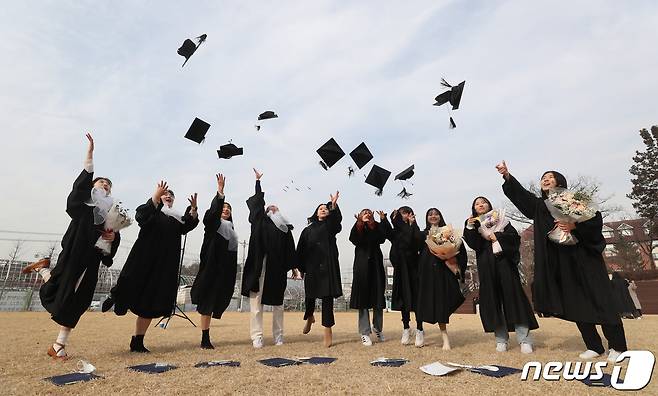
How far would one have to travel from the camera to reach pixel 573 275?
4.82 meters

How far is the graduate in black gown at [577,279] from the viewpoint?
449cm

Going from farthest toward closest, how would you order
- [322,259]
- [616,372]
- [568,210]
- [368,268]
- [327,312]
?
[368,268], [322,259], [327,312], [568,210], [616,372]

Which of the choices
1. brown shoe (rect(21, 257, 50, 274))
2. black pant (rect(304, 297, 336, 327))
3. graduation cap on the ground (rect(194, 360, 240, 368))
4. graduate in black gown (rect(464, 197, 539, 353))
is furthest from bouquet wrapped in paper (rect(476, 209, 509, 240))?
brown shoe (rect(21, 257, 50, 274))

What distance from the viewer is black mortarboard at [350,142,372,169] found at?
7859 mm

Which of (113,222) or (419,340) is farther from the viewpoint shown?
(419,340)

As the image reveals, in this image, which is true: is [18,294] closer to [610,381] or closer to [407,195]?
[407,195]

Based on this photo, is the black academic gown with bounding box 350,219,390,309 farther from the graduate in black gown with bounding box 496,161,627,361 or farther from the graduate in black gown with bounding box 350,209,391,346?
the graduate in black gown with bounding box 496,161,627,361

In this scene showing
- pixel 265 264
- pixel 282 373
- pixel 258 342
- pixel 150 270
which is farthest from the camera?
pixel 265 264

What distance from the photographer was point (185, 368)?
3992 mm

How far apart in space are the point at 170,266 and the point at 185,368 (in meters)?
2.11

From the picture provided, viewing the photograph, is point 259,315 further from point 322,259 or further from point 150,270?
point 150,270

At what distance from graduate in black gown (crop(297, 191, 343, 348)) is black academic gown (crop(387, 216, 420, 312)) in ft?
3.48

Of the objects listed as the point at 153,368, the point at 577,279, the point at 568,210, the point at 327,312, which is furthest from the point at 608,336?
the point at 153,368

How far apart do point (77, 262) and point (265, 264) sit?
2.70 m
